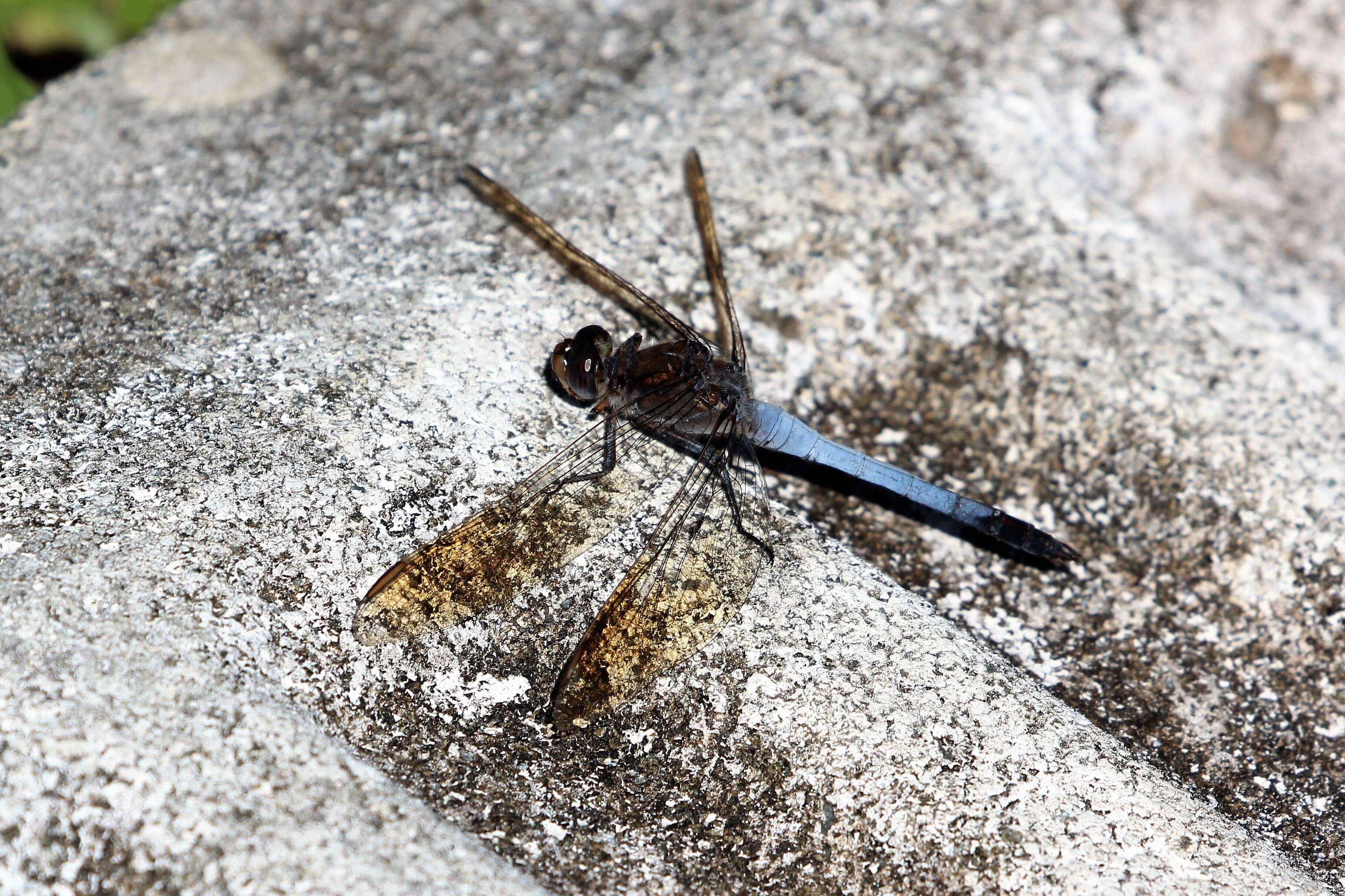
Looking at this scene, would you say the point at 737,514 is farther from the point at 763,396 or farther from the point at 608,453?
the point at 763,396

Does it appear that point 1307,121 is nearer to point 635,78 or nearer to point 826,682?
point 635,78

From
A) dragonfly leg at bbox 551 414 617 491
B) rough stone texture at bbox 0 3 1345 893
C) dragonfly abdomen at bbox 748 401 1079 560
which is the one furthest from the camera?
dragonfly abdomen at bbox 748 401 1079 560

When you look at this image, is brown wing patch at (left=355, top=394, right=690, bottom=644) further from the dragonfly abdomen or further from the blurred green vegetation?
the blurred green vegetation

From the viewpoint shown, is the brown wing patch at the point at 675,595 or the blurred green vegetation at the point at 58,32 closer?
the brown wing patch at the point at 675,595

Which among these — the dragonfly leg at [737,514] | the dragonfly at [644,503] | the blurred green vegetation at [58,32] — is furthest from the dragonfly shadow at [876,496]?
the blurred green vegetation at [58,32]

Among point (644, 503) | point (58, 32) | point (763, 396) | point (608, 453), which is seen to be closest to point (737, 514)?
point (644, 503)

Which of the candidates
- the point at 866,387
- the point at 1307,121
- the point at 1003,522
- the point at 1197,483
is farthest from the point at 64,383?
the point at 1307,121

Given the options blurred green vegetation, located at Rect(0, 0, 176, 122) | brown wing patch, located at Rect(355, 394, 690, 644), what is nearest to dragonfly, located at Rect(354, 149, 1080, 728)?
brown wing patch, located at Rect(355, 394, 690, 644)

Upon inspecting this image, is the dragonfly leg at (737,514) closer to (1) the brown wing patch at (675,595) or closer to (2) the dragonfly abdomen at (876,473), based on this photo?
(1) the brown wing patch at (675,595)
